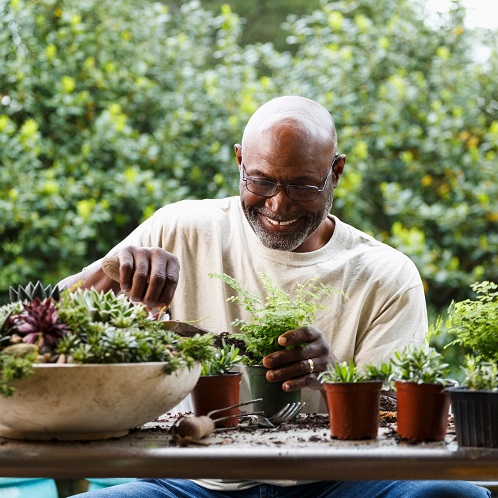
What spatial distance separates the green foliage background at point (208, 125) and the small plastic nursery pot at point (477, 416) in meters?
3.11

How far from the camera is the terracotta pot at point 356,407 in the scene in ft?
6.61

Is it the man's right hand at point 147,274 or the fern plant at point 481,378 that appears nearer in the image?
the fern plant at point 481,378

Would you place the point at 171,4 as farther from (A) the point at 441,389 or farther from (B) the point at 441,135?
(A) the point at 441,389

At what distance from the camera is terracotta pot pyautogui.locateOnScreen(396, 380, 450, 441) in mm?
1992

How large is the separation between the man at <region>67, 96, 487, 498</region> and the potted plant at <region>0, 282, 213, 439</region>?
46cm

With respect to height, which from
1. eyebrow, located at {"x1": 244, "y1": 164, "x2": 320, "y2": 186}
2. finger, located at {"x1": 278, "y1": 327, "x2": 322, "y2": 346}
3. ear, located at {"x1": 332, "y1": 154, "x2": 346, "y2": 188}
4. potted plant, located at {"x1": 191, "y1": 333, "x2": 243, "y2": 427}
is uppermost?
ear, located at {"x1": 332, "y1": 154, "x2": 346, "y2": 188}

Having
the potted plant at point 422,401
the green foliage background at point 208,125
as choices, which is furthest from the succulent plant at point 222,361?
the green foliage background at point 208,125

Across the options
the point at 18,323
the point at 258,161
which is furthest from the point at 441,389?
the point at 258,161

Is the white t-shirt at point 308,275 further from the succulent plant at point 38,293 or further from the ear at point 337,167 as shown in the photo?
the succulent plant at point 38,293

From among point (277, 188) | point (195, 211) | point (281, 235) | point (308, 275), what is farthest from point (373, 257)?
point (195, 211)

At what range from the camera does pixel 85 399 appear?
1.94m

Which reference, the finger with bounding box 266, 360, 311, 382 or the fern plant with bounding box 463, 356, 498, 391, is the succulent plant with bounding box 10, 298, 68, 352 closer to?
the finger with bounding box 266, 360, 311, 382

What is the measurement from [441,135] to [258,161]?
8.64 ft

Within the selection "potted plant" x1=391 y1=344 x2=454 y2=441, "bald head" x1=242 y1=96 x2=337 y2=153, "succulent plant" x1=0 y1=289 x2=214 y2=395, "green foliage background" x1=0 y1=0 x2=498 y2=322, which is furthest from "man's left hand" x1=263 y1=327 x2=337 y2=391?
"green foliage background" x1=0 y1=0 x2=498 y2=322
